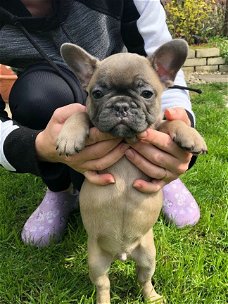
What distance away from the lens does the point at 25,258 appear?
227 centimetres

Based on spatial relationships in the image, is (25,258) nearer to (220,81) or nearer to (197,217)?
(197,217)

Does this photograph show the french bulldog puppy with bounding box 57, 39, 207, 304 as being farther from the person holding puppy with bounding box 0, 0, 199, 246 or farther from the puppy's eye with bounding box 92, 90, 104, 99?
the person holding puppy with bounding box 0, 0, 199, 246

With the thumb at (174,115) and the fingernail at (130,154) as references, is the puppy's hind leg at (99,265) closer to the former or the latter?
the fingernail at (130,154)

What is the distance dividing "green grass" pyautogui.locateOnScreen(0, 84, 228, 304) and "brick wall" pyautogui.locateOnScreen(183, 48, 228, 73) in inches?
144

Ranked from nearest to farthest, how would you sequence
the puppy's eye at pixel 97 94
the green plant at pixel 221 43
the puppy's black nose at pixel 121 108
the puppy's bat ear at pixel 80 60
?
1. the puppy's black nose at pixel 121 108
2. the puppy's eye at pixel 97 94
3. the puppy's bat ear at pixel 80 60
4. the green plant at pixel 221 43

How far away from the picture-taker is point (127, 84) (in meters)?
1.64

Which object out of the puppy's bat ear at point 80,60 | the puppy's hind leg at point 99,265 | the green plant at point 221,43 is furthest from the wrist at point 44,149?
the green plant at point 221,43

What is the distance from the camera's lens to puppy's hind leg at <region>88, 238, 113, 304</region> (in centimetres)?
181

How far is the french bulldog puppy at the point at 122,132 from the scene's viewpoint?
5.31 ft

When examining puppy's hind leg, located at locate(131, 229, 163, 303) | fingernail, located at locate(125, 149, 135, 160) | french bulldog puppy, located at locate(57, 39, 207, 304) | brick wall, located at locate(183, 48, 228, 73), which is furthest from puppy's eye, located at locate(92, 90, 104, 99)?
brick wall, located at locate(183, 48, 228, 73)

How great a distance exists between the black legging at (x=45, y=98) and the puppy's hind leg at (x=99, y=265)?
0.49 meters

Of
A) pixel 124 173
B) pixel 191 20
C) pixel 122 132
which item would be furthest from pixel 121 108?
pixel 191 20

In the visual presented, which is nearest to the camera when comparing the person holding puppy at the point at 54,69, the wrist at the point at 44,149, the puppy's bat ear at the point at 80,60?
the puppy's bat ear at the point at 80,60

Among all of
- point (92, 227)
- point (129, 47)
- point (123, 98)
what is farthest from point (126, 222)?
point (129, 47)
